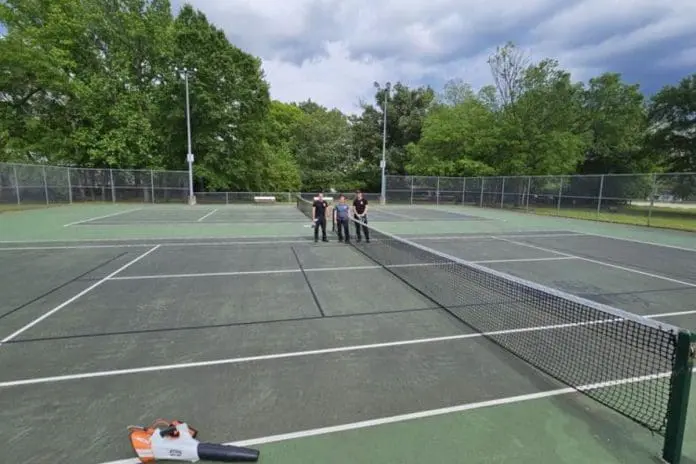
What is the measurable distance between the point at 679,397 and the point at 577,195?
2522 centimetres

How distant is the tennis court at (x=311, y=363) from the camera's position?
2.98 meters

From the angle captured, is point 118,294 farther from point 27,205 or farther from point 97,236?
point 27,205

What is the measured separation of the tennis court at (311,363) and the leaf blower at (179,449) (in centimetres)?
24

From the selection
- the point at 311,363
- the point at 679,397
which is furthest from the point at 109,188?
the point at 679,397

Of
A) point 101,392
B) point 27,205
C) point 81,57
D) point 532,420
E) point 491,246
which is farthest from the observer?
point 81,57

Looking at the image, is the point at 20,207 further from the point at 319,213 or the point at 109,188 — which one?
the point at 319,213

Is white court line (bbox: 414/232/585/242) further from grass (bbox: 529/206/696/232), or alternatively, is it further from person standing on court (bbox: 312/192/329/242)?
grass (bbox: 529/206/696/232)

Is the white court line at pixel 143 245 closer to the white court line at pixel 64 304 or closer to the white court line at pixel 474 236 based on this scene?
the white court line at pixel 64 304

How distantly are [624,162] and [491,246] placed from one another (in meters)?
36.4

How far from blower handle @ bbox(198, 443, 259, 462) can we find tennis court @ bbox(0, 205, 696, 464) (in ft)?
0.41

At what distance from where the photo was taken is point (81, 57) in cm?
3309

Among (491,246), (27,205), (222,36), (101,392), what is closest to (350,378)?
(101,392)

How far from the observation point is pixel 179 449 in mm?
2682

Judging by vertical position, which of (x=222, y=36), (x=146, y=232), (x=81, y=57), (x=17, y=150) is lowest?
(x=146, y=232)
